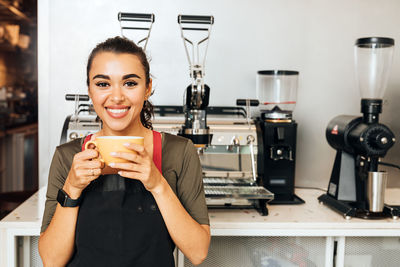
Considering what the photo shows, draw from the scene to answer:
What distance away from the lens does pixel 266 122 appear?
70.4 inches

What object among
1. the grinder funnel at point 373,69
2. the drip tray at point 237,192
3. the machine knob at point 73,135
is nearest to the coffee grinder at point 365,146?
the grinder funnel at point 373,69

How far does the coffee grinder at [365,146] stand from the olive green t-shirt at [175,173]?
2.56ft

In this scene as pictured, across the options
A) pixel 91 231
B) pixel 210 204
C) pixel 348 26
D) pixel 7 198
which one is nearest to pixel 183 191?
pixel 91 231

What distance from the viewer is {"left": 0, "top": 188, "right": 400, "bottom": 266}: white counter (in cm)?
144

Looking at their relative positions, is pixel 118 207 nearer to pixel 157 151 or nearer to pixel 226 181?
pixel 157 151

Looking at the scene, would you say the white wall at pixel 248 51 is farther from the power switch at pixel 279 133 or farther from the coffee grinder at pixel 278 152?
the power switch at pixel 279 133

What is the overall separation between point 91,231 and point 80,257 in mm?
67

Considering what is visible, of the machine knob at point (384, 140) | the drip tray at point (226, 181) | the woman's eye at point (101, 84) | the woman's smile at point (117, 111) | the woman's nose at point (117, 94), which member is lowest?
the drip tray at point (226, 181)

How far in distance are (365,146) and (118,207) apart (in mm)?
992

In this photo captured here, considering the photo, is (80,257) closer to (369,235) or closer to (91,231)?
(91,231)

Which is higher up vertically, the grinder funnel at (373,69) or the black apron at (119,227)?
the grinder funnel at (373,69)

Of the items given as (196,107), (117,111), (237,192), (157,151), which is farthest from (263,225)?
(117,111)

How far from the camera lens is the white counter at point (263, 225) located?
4.74ft

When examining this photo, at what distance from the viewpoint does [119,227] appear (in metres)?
0.98
